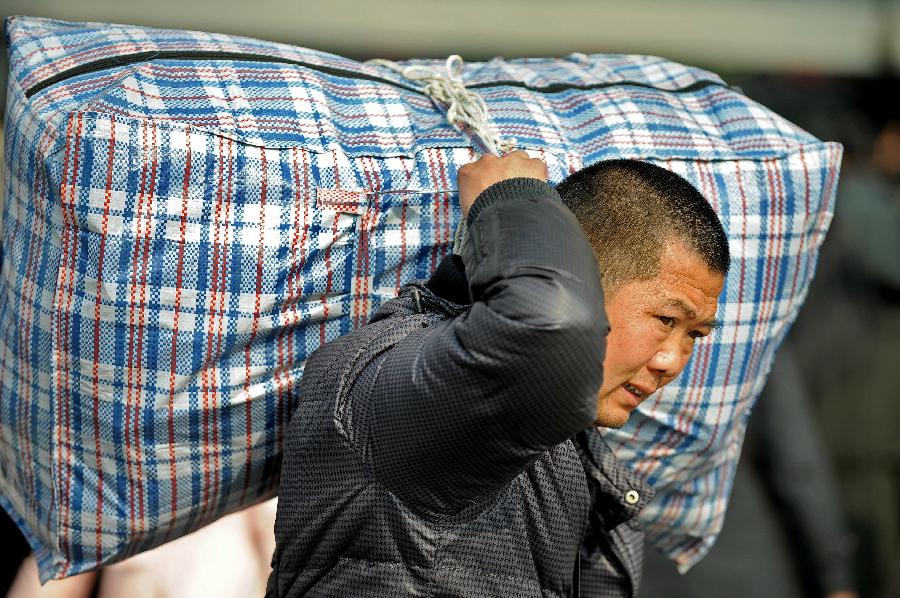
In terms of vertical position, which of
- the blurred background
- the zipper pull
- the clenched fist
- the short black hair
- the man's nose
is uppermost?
the clenched fist

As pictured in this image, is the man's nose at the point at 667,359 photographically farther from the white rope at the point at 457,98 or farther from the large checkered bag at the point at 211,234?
the white rope at the point at 457,98

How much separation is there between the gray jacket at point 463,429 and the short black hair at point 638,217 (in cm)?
20

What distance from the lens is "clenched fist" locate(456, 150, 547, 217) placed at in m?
1.81

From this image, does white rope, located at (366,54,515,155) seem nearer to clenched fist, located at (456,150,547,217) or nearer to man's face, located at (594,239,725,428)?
clenched fist, located at (456,150,547,217)

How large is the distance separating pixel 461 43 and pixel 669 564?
108 inches

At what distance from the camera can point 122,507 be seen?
1.89m

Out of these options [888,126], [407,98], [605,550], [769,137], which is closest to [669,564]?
[605,550]

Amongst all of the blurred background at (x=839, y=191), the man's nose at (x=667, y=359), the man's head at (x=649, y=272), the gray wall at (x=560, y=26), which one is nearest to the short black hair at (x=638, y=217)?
the man's head at (x=649, y=272)

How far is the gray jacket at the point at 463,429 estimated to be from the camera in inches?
57.2

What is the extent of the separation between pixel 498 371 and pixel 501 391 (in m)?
0.03

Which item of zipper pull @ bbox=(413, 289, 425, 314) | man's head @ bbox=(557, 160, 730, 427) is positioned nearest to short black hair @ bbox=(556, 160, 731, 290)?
man's head @ bbox=(557, 160, 730, 427)

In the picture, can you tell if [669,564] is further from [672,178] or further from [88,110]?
[88,110]

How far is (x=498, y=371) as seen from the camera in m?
1.44

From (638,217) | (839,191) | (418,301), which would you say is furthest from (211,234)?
(839,191)
